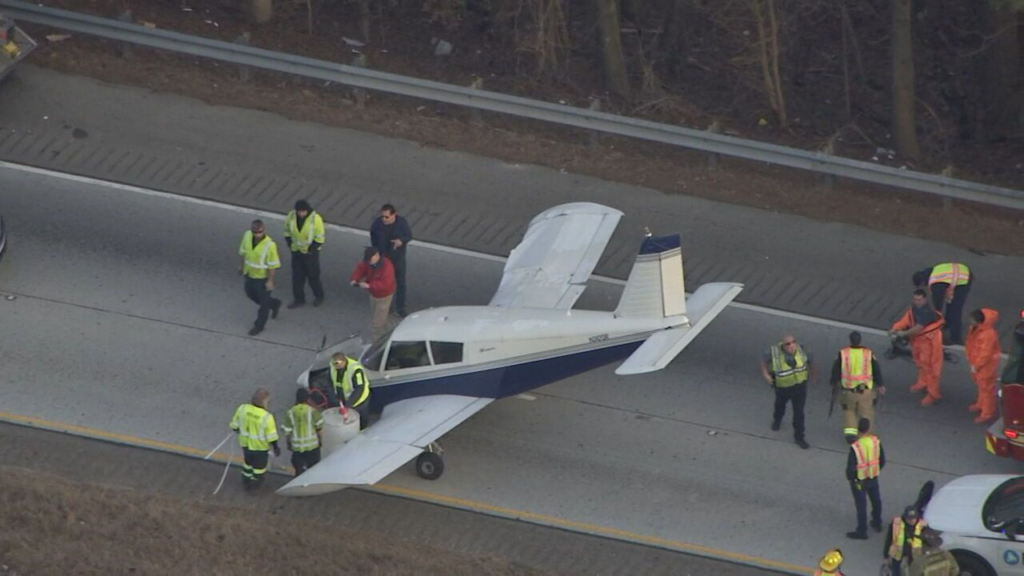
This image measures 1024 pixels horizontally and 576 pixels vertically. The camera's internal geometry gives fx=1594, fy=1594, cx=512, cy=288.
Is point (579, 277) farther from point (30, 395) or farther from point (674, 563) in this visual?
point (30, 395)

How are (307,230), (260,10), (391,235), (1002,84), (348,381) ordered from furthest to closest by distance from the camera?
(260,10)
(1002,84)
(391,235)
(307,230)
(348,381)

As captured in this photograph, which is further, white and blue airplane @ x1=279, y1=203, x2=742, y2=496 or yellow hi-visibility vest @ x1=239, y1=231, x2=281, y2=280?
yellow hi-visibility vest @ x1=239, y1=231, x2=281, y2=280

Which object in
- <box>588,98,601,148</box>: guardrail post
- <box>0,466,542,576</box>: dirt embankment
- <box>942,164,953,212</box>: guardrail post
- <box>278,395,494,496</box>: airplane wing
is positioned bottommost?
<box>0,466,542,576</box>: dirt embankment

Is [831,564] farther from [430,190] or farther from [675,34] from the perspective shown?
[675,34]

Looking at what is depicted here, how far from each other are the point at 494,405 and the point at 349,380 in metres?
2.17

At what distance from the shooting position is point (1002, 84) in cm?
2670

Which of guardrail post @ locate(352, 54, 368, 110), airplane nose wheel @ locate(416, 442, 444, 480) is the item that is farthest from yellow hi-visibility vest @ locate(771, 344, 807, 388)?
guardrail post @ locate(352, 54, 368, 110)

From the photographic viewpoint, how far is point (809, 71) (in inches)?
1120

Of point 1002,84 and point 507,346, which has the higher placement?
point 1002,84

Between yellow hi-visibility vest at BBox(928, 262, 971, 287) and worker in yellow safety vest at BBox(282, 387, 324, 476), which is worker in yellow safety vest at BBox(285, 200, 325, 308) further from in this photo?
yellow hi-visibility vest at BBox(928, 262, 971, 287)

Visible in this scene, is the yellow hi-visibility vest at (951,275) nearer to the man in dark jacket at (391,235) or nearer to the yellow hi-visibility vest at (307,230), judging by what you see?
the man in dark jacket at (391,235)

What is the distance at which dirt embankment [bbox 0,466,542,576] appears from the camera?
53.0 feet

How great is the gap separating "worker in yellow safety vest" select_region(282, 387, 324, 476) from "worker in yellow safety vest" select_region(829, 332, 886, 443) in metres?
5.83

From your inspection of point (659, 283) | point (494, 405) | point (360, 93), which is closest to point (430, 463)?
point (494, 405)
